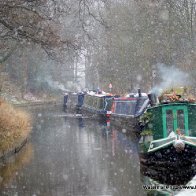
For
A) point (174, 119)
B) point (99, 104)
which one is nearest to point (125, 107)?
point (99, 104)

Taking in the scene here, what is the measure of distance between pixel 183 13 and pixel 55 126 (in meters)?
13.0

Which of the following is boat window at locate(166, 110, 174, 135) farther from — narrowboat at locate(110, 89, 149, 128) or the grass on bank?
narrowboat at locate(110, 89, 149, 128)

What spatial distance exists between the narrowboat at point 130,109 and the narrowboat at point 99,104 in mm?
3960

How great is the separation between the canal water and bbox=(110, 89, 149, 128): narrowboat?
2355 millimetres

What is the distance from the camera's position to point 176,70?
33.0m

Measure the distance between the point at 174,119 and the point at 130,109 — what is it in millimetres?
13482

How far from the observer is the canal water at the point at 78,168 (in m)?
12.7

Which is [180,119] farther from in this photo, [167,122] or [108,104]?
[108,104]

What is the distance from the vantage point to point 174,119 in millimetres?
16031

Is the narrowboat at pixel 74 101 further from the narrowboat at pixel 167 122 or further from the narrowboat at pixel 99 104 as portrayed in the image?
the narrowboat at pixel 167 122

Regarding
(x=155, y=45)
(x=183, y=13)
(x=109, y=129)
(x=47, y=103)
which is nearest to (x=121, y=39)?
(x=155, y=45)

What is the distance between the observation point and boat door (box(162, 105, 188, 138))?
52.3ft

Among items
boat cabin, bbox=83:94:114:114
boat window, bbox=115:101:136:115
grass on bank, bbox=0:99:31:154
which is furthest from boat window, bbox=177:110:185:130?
boat cabin, bbox=83:94:114:114

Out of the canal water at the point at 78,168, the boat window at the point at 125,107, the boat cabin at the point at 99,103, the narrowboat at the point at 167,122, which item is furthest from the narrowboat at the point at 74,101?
the narrowboat at the point at 167,122
